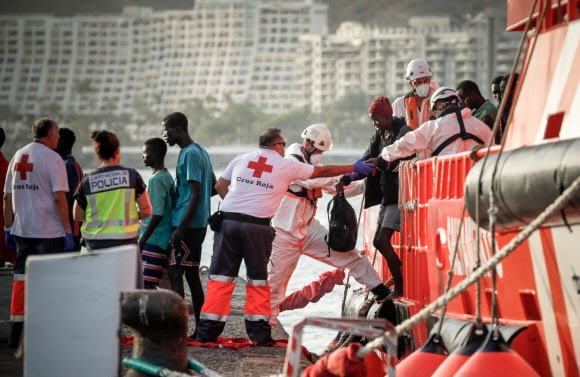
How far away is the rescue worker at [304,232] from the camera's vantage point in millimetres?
11039

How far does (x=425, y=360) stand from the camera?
267 inches

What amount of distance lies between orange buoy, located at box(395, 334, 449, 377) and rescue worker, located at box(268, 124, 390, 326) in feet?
13.2

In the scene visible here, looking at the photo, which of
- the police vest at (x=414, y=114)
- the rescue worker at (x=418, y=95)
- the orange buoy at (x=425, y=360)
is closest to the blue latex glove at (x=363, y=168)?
the rescue worker at (x=418, y=95)

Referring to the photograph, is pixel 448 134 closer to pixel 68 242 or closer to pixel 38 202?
pixel 38 202

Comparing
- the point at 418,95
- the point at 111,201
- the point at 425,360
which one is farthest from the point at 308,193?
the point at 425,360

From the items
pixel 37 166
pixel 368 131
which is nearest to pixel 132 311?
pixel 37 166

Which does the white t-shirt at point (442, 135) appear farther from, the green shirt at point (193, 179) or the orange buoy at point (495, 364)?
the orange buoy at point (495, 364)

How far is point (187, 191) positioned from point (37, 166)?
1441 mm

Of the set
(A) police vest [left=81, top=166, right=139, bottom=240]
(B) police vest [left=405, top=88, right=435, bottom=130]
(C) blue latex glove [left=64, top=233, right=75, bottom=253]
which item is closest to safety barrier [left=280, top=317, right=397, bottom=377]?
(A) police vest [left=81, top=166, right=139, bottom=240]

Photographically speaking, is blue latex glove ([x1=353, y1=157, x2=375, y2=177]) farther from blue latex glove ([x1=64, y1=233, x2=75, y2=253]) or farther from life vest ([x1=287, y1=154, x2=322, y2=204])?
blue latex glove ([x1=64, y1=233, x2=75, y2=253])

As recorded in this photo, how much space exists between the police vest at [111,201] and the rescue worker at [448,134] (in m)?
1.97

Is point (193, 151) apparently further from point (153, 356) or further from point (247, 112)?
point (247, 112)

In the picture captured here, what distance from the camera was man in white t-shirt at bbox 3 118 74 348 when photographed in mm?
9055

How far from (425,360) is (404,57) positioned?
17676 centimetres
